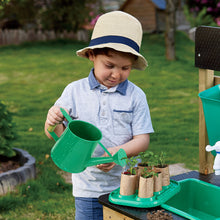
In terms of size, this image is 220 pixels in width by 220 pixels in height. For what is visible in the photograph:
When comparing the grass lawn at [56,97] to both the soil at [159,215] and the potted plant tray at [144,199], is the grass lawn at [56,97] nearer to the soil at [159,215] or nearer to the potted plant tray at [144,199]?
the potted plant tray at [144,199]

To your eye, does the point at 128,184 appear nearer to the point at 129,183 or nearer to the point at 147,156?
the point at 129,183

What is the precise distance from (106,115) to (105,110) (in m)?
0.02

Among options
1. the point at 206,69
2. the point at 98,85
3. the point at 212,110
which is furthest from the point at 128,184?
the point at 206,69

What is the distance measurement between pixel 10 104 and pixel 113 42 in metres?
5.55

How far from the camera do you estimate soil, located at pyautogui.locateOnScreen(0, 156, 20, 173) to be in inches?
159

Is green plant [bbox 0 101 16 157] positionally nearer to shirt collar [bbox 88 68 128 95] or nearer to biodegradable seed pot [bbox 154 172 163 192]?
shirt collar [bbox 88 68 128 95]

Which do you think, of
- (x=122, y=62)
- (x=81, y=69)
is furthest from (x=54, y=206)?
(x=81, y=69)

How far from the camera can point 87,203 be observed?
6.97 ft

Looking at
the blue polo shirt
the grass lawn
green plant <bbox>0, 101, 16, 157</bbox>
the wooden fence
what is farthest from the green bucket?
the wooden fence

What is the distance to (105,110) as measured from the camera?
2082 millimetres

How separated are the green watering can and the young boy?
297mm

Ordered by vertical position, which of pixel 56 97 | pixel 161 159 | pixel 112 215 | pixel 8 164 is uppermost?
pixel 161 159

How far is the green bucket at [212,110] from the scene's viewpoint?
1.83m

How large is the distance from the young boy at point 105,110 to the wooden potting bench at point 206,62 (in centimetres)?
27
